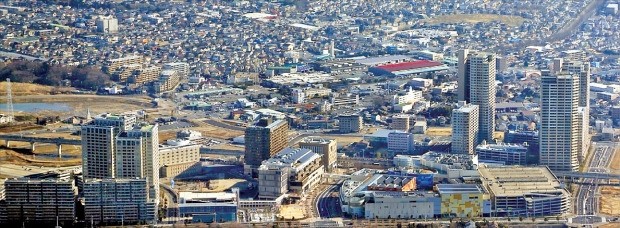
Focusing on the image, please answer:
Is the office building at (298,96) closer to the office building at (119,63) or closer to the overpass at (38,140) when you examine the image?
the office building at (119,63)

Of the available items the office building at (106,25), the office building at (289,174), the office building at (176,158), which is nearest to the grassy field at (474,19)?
the office building at (106,25)

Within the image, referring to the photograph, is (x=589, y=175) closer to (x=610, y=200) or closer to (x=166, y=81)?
(x=610, y=200)

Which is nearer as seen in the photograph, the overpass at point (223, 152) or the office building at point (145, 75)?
the overpass at point (223, 152)

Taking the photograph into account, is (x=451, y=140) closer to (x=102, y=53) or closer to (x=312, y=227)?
(x=312, y=227)

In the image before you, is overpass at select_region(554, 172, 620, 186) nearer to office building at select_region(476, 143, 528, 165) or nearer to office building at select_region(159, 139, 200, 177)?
office building at select_region(476, 143, 528, 165)

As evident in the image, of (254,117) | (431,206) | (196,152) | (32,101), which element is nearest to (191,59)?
(32,101)

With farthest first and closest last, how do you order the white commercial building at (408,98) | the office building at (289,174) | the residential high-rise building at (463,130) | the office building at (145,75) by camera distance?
the office building at (145,75)
the white commercial building at (408,98)
the residential high-rise building at (463,130)
the office building at (289,174)
